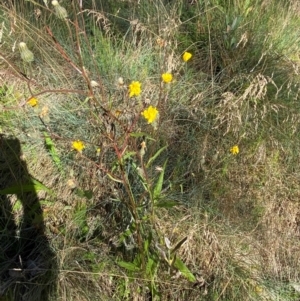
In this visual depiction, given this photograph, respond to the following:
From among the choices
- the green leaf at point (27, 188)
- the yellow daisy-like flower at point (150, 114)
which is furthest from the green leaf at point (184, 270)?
the green leaf at point (27, 188)

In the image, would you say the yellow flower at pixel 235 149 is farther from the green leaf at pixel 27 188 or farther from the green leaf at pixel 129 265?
the green leaf at pixel 27 188

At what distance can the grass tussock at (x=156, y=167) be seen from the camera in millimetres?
1451

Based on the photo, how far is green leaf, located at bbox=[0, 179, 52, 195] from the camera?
1.58 meters

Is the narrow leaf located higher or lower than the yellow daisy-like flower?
lower

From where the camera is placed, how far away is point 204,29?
2.12m

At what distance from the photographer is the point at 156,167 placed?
4.69ft

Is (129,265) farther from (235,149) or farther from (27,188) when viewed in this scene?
(235,149)

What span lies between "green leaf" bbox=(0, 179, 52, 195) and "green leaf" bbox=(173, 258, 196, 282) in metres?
0.60

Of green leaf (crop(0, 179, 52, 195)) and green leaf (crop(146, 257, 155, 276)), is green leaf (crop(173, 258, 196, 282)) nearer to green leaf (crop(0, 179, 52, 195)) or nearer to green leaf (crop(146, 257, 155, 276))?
green leaf (crop(146, 257, 155, 276))

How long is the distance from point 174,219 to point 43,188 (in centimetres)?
53

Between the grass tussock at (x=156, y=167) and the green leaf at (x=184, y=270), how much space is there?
0.01 m

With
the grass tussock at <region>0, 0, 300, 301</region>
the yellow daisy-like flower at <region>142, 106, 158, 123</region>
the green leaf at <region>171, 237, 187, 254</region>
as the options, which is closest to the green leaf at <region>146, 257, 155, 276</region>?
the grass tussock at <region>0, 0, 300, 301</region>

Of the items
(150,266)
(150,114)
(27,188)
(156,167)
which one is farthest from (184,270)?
(27,188)

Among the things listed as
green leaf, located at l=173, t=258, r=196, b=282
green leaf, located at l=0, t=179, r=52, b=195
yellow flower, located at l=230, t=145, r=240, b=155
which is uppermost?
green leaf, located at l=0, t=179, r=52, b=195
